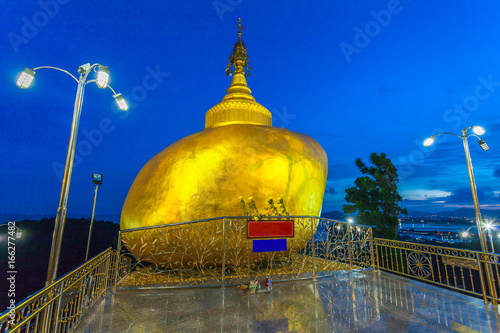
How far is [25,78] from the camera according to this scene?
4.61 meters

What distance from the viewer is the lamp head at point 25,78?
180 inches

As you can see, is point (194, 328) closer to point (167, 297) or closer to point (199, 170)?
point (167, 297)

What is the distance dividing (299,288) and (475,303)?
323 centimetres

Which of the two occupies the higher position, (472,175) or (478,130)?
(478,130)

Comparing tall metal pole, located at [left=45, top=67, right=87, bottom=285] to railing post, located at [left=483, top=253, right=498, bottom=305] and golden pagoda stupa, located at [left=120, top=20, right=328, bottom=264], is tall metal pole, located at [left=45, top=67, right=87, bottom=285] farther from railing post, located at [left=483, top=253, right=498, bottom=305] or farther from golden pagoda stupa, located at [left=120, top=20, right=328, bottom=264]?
railing post, located at [left=483, top=253, right=498, bottom=305]

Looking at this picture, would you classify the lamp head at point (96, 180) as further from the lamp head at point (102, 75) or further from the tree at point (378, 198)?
the tree at point (378, 198)

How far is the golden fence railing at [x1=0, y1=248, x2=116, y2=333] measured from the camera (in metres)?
2.34

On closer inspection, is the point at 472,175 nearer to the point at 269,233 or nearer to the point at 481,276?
the point at 481,276

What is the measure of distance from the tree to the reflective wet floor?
1446 cm

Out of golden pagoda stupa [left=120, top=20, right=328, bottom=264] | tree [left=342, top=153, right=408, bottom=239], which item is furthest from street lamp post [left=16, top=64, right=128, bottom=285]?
tree [left=342, top=153, right=408, bottom=239]

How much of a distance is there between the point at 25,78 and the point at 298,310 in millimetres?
6781

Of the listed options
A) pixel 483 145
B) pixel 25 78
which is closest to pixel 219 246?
pixel 25 78

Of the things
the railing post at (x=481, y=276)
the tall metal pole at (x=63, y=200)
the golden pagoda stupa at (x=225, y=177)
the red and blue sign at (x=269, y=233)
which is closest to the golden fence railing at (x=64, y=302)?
the tall metal pole at (x=63, y=200)

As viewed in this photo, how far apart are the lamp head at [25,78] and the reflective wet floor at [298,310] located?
451 cm
